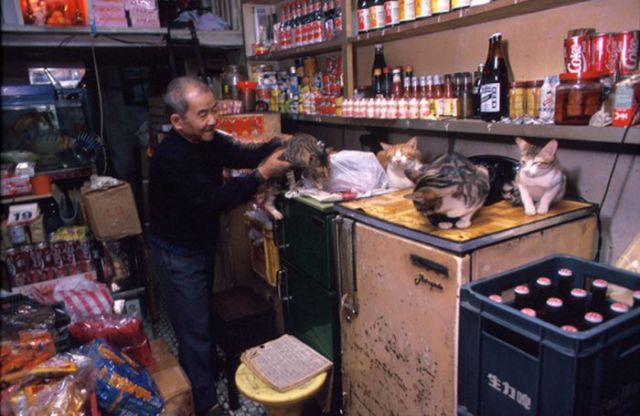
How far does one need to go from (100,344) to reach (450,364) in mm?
1614

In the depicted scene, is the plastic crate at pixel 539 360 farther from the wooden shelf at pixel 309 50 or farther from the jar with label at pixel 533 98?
the wooden shelf at pixel 309 50

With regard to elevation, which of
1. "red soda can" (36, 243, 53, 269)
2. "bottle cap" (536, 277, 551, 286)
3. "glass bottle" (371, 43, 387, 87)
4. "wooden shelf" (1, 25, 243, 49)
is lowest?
"red soda can" (36, 243, 53, 269)

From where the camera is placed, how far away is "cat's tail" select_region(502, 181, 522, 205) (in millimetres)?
1799

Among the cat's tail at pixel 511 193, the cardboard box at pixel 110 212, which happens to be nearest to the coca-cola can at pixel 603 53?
the cat's tail at pixel 511 193

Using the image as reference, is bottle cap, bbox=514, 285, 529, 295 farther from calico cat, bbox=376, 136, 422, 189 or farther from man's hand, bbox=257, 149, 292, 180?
man's hand, bbox=257, 149, 292, 180

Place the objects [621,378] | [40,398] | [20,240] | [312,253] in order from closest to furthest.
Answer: [621,378], [40,398], [312,253], [20,240]

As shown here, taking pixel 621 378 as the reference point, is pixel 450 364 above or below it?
below

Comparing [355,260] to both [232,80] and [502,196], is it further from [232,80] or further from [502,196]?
[232,80]

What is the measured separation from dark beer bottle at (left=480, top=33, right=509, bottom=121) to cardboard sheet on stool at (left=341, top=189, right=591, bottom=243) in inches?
15.7

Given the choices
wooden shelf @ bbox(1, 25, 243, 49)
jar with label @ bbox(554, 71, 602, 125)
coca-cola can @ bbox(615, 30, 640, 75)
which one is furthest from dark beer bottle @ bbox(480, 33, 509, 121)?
wooden shelf @ bbox(1, 25, 243, 49)

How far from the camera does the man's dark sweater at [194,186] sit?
2.15 meters

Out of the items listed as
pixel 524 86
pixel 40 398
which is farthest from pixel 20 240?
pixel 524 86

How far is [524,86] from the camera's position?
6.28ft

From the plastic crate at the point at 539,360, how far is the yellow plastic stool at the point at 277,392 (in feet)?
2.44
